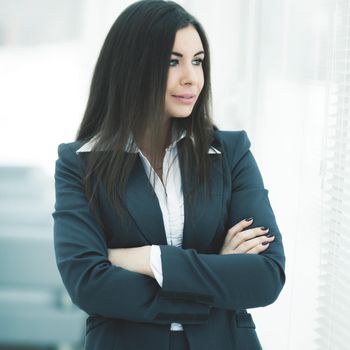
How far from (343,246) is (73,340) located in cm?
145

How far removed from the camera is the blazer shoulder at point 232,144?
1709 mm

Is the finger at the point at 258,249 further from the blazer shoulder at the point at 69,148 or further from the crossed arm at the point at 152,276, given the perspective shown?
the blazer shoulder at the point at 69,148

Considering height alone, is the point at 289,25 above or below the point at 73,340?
above

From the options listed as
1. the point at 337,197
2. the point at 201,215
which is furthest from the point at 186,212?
the point at 337,197

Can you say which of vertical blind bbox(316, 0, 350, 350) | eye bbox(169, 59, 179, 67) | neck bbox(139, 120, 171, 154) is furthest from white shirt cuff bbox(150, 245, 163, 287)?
vertical blind bbox(316, 0, 350, 350)

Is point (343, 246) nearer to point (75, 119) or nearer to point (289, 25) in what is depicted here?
point (289, 25)

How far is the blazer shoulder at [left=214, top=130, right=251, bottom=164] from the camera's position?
171 cm

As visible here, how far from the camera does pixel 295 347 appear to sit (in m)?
2.26

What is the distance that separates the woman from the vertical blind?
1.25 feet

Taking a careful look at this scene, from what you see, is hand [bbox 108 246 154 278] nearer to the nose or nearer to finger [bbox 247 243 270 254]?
finger [bbox 247 243 270 254]

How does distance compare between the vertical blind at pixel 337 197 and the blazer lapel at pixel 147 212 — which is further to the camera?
the vertical blind at pixel 337 197

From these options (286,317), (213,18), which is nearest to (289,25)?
(213,18)

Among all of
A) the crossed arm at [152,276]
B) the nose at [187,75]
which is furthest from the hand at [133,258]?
the nose at [187,75]

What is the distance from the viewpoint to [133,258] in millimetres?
1504
